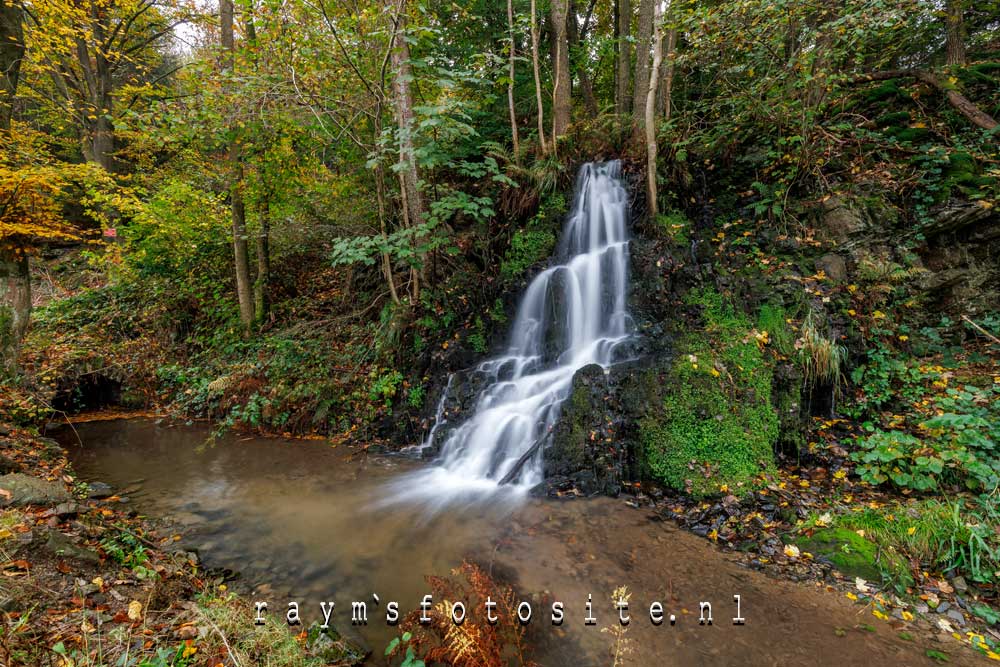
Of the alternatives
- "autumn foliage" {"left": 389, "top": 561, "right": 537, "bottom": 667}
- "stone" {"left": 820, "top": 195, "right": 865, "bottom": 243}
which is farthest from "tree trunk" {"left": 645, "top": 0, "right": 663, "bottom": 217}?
"autumn foliage" {"left": 389, "top": 561, "right": 537, "bottom": 667}

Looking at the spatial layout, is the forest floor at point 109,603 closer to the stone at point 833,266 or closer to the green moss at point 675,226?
the green moss at point 675,226

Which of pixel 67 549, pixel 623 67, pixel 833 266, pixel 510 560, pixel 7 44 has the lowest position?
pixel 510 560

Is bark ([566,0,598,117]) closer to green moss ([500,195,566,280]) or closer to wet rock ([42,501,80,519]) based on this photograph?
green moss ([500,195,566,280])

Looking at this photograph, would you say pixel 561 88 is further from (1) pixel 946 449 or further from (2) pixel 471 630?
(2) pixel 471 630

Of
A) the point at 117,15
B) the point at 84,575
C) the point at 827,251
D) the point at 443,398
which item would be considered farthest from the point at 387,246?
the point at 117,15

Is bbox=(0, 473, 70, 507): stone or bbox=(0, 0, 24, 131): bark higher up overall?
bbox=(0, 0, 24, 131): bark

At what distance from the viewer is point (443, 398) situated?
270 inches

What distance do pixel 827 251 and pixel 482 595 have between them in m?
6.37

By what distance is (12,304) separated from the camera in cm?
603

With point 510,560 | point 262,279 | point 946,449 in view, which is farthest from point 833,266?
point 262,279

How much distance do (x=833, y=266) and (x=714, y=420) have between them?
3.03 metres

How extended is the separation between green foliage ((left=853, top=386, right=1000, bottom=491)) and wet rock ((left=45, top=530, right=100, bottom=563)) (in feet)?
22.6

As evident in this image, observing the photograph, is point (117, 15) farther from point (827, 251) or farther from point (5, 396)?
point (827, 251)

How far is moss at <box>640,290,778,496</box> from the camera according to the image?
4.62 m
